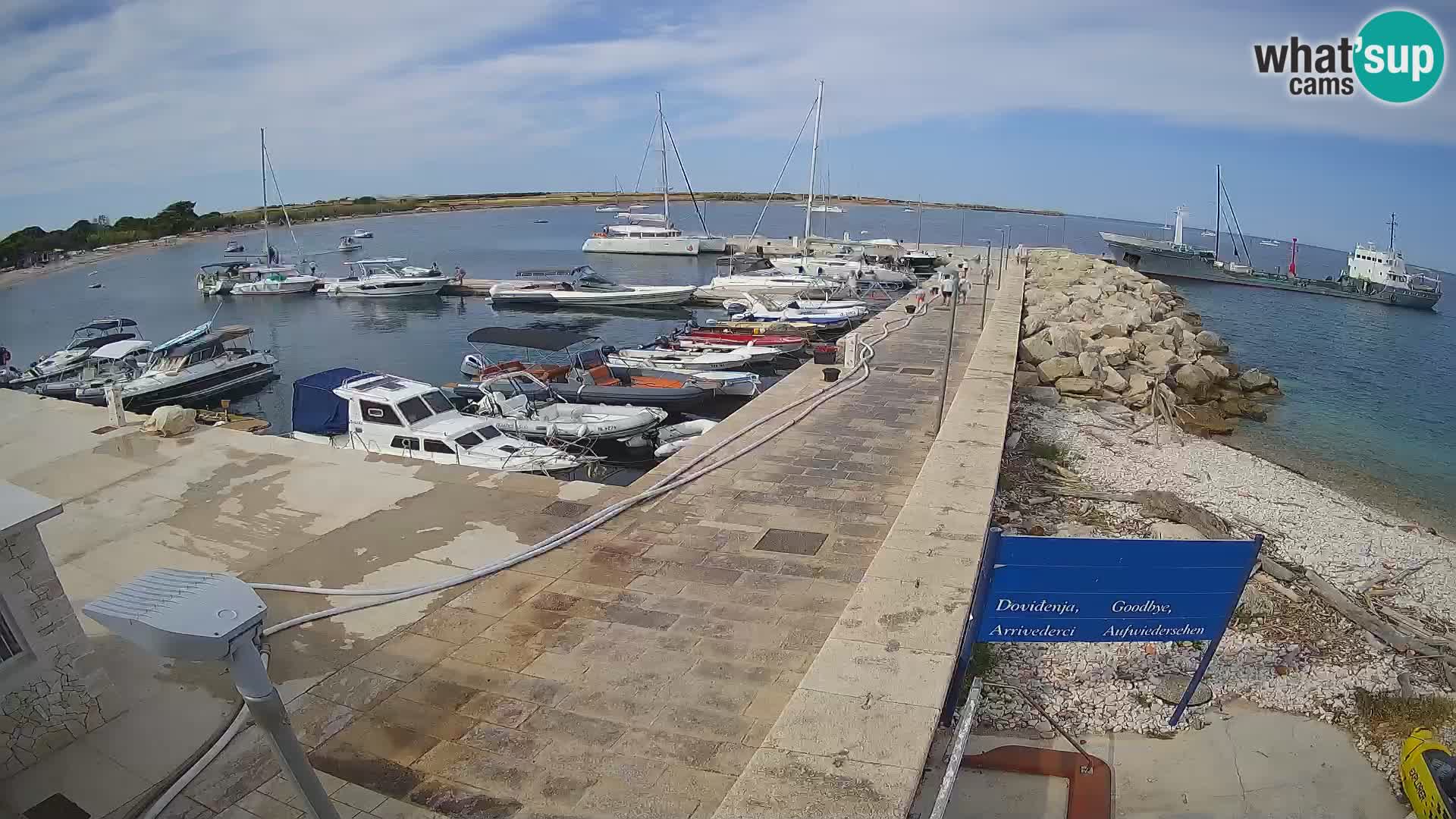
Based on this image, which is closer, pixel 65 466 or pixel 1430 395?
pixel 65 466

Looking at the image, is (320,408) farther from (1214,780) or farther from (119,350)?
(119,350)

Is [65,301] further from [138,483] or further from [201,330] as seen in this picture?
[138,483]

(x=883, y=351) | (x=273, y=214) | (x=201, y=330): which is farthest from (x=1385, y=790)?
(x=273, y=214)

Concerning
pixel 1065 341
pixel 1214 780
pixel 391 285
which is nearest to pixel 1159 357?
pixel 1065 341

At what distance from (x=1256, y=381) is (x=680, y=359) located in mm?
16079

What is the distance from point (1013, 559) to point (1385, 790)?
11.3 feet

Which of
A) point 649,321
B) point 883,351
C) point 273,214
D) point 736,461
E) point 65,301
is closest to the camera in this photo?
point 736,461

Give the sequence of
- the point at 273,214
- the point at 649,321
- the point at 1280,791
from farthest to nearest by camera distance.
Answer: the point at 273,214, the point at 649,321, the point at 1280,791

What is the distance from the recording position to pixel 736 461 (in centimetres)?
873

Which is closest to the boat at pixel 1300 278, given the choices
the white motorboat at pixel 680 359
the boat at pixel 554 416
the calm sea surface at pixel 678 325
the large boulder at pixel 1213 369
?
the calm sea surface at pixel 678 325

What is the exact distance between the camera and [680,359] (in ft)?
74.8

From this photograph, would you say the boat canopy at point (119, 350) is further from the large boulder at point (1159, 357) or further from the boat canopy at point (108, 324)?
the large boulder at point (1159, 357)

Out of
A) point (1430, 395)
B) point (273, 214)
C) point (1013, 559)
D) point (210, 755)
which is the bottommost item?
point (1430, 395)

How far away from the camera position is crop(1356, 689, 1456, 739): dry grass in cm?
568
